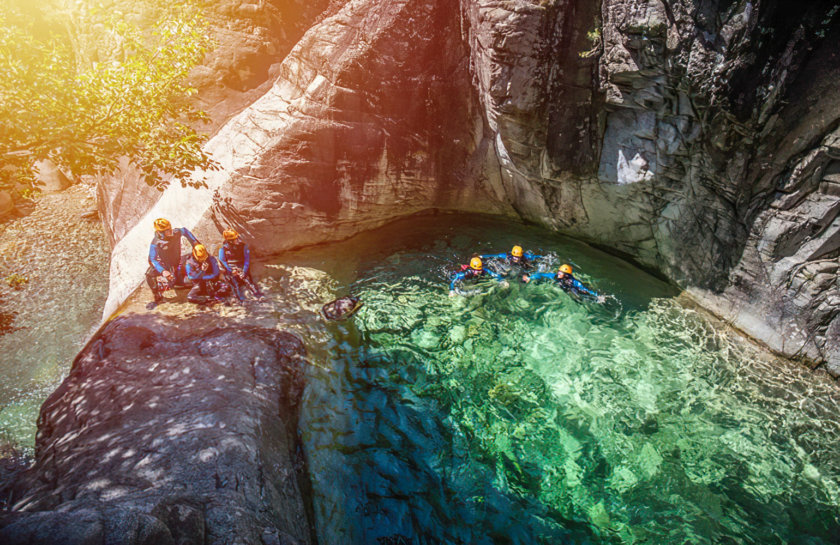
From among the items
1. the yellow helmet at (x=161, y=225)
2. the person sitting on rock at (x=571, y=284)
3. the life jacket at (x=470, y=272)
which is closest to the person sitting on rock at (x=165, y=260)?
the yellow helmet at (x=161, y=225)

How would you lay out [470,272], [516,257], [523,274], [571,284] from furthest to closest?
[516,257] < [523,274] < [470,272] < [571,284]

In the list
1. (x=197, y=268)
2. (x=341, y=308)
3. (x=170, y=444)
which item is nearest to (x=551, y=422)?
(x=341, y=308)

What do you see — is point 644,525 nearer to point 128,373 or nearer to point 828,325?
point 828,325

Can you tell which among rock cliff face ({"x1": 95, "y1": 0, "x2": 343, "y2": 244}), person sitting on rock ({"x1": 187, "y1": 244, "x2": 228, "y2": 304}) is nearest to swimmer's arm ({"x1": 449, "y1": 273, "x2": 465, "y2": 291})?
person sitting on rock ({"x1": 187, "y1": 244, "x2": 228, "y2": 304})

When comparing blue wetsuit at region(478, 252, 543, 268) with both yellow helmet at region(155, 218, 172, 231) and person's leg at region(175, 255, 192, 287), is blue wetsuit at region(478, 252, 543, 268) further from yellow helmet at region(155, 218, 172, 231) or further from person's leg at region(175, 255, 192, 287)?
yellow helmet at region(155, 218, 172, 231)

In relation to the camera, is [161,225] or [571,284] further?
[571,284]

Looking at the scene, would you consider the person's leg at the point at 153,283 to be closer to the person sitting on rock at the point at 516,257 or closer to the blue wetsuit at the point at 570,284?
the person sitting on rock at the point at 516,257

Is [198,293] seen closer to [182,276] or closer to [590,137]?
[182,276]

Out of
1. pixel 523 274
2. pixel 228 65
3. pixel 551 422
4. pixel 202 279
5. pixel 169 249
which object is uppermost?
pixel 228 65
